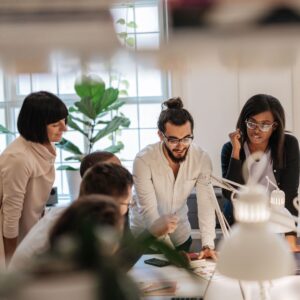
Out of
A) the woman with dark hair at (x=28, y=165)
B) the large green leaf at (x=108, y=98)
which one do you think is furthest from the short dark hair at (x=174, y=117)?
the large green leaf at (x=108, y=98)

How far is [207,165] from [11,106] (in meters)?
2.63

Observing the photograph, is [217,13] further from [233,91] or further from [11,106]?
[11,106]

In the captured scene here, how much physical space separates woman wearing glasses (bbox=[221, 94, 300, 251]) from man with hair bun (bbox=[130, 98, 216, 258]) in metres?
0.14

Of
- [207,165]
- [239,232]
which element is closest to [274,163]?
[207,165]

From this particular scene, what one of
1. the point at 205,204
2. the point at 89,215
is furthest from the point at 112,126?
the point at 89,215

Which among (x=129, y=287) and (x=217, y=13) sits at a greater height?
(x=217, y=13)

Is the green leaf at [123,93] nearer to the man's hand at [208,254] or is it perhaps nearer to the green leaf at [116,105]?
the green leaf at [116,105]

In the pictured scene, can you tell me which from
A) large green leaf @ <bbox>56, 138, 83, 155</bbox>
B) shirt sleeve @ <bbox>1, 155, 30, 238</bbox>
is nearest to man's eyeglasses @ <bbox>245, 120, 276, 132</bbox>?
shirt sleeve @ <bbox>1, 155, 30, 238</bbox>

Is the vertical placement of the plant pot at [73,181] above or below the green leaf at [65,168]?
below

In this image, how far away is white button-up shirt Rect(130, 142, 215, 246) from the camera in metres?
2.44

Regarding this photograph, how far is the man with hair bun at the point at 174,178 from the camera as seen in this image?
243 centimetres

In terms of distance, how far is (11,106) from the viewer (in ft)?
15.4

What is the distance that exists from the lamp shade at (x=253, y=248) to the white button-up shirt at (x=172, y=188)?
4.65ft

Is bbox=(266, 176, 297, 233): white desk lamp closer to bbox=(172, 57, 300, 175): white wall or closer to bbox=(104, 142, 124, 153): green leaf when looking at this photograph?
bbox=(104, 142, 124, 153): green leaf
